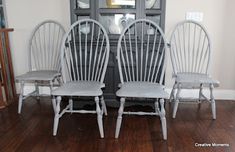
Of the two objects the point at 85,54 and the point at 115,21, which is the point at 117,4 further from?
the point at 85,54

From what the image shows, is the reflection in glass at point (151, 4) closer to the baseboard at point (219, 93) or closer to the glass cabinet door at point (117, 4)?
the glass cabinet door at point (117, 4)

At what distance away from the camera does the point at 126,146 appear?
1.86 meters

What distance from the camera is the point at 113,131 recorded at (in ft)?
6.91

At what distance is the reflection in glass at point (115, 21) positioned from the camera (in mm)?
2494

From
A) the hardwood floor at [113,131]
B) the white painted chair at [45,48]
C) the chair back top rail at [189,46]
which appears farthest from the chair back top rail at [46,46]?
the chair back top rail at [189,46]

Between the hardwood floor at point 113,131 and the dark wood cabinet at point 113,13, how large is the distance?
0.43 meters

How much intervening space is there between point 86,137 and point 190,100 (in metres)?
1.46

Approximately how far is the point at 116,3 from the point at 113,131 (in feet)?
4.56

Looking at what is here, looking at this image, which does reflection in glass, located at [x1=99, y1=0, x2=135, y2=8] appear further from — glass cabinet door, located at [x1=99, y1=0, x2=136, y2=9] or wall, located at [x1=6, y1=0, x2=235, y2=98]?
wall, located at [x1=6, y1=0, x2=235, y2=98]

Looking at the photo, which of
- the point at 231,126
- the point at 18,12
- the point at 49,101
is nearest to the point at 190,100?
the point at 231,126

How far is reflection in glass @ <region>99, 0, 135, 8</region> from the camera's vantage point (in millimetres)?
2426

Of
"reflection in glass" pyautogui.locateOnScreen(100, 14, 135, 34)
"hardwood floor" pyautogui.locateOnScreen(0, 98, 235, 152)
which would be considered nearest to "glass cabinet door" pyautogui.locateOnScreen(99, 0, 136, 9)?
"reflection in glass" pyautogui.locateOnScreen(100, 14, 135, 34)

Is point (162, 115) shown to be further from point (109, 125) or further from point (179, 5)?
point (179, 5)

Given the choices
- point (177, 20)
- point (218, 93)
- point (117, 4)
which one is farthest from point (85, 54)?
point (218, 93)
